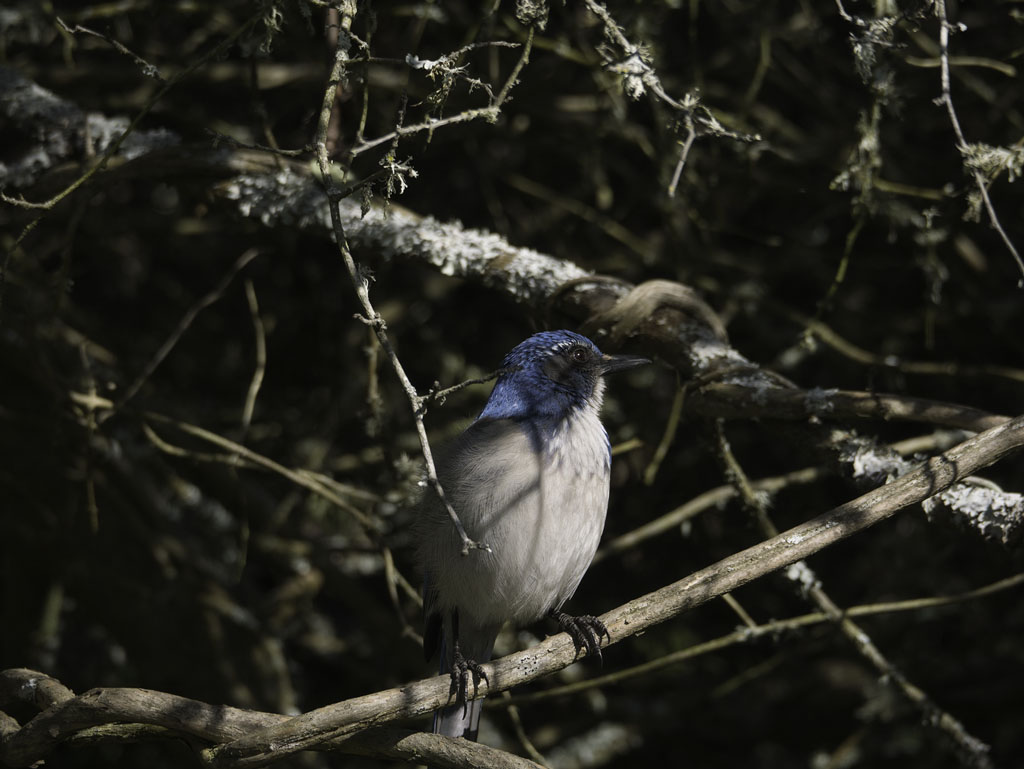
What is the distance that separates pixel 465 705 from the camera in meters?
3.58

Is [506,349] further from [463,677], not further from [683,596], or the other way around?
[683,596]

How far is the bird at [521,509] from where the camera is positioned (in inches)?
130

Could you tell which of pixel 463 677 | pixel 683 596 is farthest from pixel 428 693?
pixel 683 596

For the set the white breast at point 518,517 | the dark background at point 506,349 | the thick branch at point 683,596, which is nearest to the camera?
the thick branch at point 683,596

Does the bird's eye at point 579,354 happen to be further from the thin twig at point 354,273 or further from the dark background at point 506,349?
the thin twig at point 354,273

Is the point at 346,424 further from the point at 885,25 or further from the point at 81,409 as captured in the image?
the point at 885,25

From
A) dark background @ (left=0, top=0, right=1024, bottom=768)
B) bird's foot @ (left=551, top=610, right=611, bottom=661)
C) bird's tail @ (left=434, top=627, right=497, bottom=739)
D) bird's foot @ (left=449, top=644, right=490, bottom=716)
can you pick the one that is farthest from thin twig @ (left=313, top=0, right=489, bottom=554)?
dark background @ (left=0, top=0, right=1024, bottom=768)

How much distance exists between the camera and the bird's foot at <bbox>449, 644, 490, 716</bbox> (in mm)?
2662

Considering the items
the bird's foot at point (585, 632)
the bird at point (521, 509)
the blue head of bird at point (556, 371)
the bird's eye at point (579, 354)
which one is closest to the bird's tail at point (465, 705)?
the bird at point (521, 509)

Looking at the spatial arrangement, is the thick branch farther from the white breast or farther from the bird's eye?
the bird's eye

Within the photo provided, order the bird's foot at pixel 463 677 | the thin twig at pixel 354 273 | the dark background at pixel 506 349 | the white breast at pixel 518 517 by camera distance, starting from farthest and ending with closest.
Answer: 1. the dark background at pixel 506 349
2. the white breast at pixel 518 517
3. the bird's foot at pixel 463 677
4. the thin twig at pixel 354 273

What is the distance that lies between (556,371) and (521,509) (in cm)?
64

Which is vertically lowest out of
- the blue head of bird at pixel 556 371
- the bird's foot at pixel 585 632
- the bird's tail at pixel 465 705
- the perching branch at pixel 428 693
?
the bird's tail at pixel 465 705

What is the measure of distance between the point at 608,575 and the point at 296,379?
2006mm
